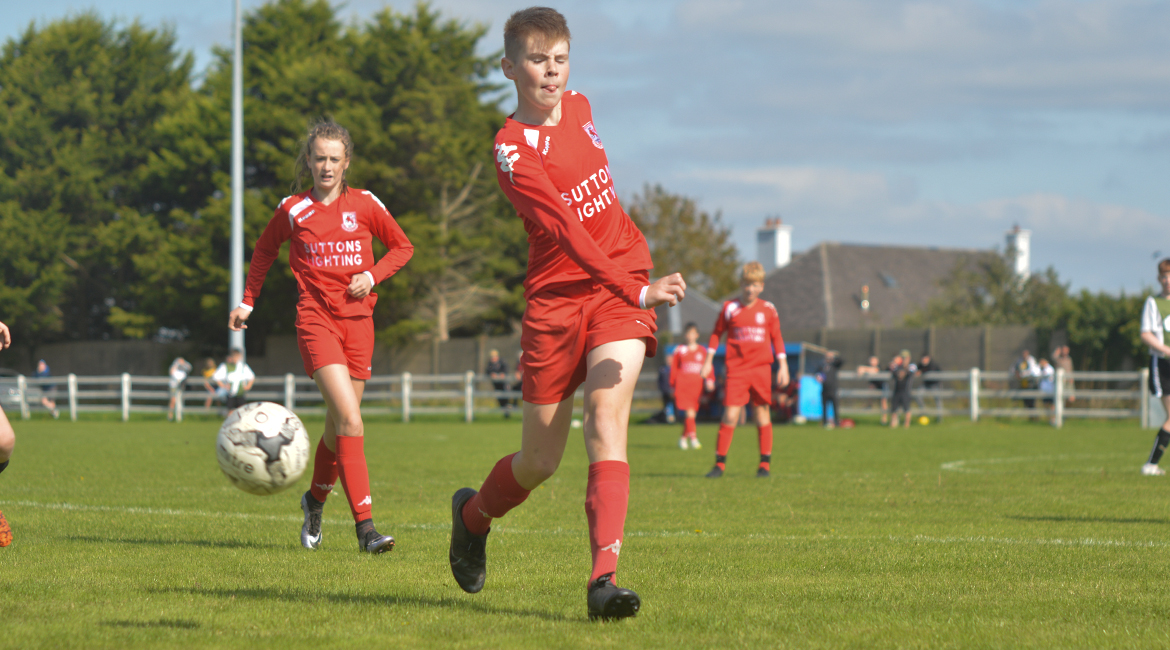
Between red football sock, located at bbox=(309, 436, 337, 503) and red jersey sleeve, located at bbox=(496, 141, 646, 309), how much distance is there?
268cm

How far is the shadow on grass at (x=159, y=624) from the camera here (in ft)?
13.6

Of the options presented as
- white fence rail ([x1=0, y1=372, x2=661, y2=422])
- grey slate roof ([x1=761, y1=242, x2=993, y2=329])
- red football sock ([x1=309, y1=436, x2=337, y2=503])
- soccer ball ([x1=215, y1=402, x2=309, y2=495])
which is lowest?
white fence rail ([x1=0, y1=372, x2=661, y2=422])

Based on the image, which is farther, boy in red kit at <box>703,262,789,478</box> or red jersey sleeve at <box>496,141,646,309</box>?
boy in red kit at <box>703,262,789,478</box>

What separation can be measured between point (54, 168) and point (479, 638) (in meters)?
46.5

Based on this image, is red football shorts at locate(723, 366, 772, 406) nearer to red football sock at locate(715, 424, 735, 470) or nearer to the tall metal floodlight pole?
red football sock at locate(715, 424, 735, 470)

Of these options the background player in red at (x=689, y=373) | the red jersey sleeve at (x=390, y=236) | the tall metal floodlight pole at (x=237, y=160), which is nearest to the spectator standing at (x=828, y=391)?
the background player in red at (x=689, y=373)

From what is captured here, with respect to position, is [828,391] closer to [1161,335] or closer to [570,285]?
[1161,335]

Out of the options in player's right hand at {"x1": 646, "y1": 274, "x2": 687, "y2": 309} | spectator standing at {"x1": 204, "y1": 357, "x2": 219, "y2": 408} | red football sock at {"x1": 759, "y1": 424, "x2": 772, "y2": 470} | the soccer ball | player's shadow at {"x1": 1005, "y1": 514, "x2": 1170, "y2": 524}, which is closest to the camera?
player's right hand at {"x1": 646, "y1": 274, "x2": 687, "y2": 309}

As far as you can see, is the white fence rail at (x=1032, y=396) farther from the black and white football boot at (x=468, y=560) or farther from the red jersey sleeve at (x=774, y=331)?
the black and white football boot at (x=468, y=560)

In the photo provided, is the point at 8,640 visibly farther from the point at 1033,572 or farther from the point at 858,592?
the point at 1033,572

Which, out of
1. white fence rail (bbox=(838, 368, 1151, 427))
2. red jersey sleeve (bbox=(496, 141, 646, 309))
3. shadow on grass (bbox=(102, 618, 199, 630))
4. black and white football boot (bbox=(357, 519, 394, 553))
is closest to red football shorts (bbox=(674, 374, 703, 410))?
white fence rail (bbox=(838, 368, 1151, 427))

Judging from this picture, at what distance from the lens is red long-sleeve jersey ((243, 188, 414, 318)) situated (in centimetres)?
647

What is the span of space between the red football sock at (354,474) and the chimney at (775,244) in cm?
5586

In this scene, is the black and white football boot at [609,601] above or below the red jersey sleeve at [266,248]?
below
